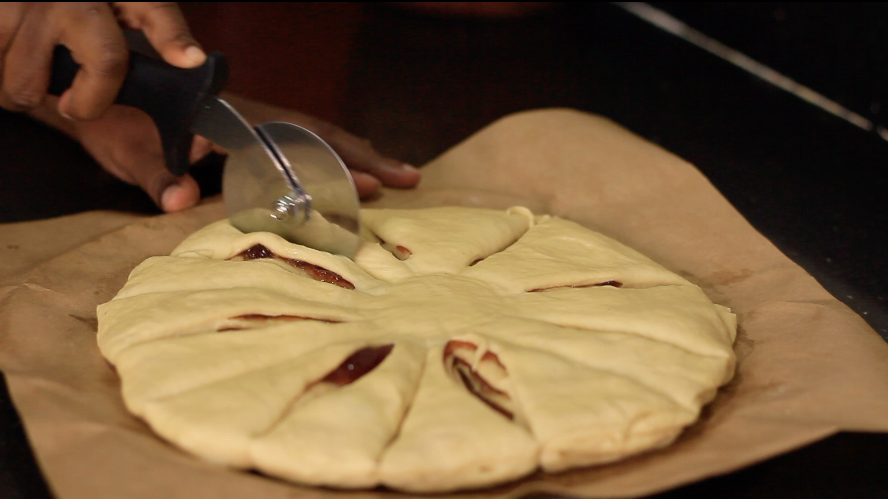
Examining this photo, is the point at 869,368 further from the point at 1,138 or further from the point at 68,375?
the point at 1,138

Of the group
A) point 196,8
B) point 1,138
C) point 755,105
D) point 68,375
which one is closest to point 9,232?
point 1,138

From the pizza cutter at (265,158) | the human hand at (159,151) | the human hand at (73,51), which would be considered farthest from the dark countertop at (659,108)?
the pizza cutter at (265,158)

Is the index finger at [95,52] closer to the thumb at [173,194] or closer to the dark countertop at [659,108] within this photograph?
the thumb at [173,194]

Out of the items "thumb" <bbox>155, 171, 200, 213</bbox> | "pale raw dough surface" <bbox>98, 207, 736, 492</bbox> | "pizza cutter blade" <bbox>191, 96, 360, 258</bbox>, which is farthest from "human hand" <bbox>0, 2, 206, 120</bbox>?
"pale raw dough surface" <bbox>98, 207, 736, 492</bbox>

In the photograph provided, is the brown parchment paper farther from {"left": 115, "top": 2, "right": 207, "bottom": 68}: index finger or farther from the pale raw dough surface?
{"left": 115, "top": 2, "right": 207, "bottom": 68}: index finger

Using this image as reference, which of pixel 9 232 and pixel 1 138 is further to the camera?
pixel 1 138
